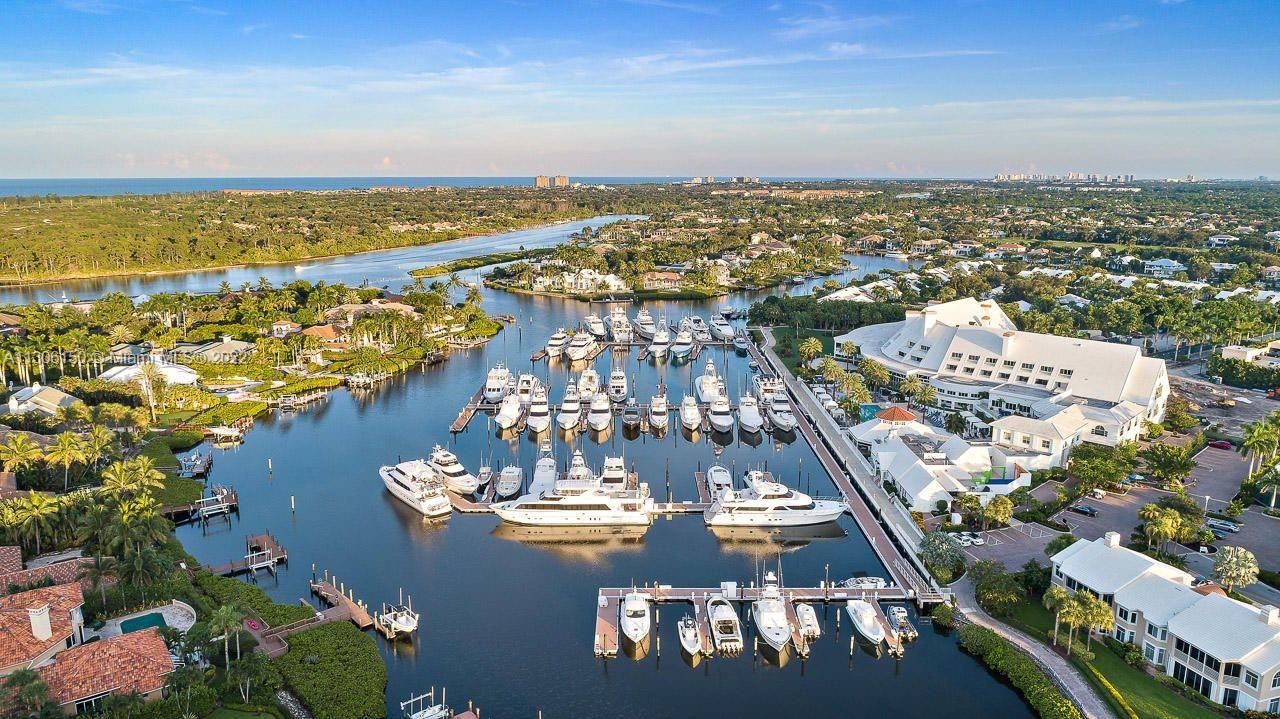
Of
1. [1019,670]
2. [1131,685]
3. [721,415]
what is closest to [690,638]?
A: [1019,670]

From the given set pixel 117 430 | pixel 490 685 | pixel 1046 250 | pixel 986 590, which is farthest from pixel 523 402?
pixel 1046 250

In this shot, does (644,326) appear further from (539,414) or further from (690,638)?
(690,638)

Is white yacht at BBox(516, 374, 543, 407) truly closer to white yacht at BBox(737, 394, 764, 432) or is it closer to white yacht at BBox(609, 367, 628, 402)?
white yacht at BBox(609, 367, 628, 402)

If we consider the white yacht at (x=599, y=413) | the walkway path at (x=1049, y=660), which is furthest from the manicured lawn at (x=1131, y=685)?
the white yacht at (x=599, y=413)

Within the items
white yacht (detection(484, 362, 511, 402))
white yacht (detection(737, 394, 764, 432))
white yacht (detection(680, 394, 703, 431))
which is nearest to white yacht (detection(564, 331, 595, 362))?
white yacht (detection(484, 362, 511, 402))

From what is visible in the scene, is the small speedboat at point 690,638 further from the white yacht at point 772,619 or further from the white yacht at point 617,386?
the white yacht at point 617,386
